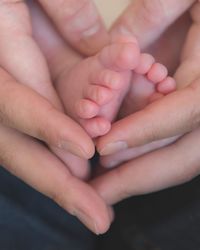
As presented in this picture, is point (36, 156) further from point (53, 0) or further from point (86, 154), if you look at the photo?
point (53, 0)

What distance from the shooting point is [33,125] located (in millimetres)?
528

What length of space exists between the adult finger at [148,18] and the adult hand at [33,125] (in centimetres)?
13

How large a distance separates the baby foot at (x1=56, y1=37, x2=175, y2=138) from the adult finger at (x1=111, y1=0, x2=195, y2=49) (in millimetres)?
100

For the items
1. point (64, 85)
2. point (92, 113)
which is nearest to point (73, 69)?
point (64, 85)

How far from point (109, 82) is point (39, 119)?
0.09 metres

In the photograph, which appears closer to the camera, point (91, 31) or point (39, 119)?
point (39, 119)

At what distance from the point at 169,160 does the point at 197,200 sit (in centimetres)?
7

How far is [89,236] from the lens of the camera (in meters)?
0.67

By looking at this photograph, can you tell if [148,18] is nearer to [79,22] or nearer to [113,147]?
[79,22]

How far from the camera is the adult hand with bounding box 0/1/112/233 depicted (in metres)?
0.52

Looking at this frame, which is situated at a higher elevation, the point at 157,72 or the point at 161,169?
the point at 157,72

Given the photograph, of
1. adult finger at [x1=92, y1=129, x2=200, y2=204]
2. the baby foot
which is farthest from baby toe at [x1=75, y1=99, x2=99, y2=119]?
adult finger at [x1=92, y1=129, x2=200, y2=204]

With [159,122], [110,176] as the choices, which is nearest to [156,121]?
[159,122]

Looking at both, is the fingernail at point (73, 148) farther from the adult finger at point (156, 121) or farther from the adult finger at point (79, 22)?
the adult finger at point (79, 22)
